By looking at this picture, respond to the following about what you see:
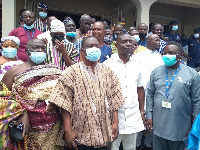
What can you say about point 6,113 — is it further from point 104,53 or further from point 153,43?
point 153,43

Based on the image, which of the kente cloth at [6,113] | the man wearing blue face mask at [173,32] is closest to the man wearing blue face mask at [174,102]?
the kente cloth at [6,113]

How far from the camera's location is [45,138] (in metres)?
2.36

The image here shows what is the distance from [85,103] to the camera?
2.23 metres

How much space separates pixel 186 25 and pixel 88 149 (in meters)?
10.6

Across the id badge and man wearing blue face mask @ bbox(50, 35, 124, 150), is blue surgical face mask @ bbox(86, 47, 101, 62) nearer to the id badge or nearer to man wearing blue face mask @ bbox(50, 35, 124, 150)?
man wearing blue face mask @ bbox(50, 35, 124, 150)

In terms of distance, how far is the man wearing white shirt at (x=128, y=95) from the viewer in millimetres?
2724

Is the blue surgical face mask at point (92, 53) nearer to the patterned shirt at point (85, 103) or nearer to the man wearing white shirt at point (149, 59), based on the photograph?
the patterned shirt at point (85, 103)

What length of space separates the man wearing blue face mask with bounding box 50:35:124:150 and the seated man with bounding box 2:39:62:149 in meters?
0.20

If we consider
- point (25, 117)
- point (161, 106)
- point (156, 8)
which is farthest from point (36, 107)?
point (156, 8)

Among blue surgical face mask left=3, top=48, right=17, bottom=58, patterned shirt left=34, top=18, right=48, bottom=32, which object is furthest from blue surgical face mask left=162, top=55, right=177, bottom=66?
patterned shirt left=34, top=18, right=48, bottom=32

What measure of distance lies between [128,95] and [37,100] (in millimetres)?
1143

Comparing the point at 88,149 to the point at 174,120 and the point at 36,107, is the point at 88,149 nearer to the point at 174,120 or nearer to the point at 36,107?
the point at 36,107

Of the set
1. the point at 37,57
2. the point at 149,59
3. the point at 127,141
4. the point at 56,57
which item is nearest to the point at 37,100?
the point at 37,57

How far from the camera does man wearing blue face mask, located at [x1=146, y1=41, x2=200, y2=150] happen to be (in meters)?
2.59
